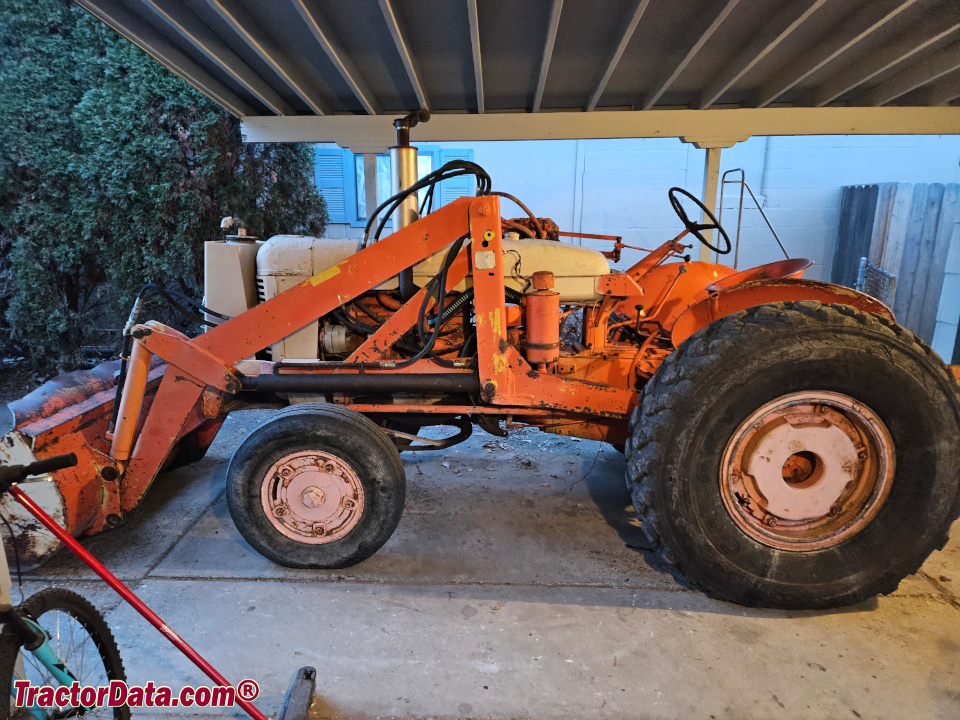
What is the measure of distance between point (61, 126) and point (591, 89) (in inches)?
220

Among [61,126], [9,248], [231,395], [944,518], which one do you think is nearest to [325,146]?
[61,126]

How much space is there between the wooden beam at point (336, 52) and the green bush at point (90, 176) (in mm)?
2478

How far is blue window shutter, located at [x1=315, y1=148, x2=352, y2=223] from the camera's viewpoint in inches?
350

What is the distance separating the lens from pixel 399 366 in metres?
2.75

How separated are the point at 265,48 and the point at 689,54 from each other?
2.96 meters

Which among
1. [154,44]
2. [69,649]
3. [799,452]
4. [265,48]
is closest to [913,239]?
[799,452]

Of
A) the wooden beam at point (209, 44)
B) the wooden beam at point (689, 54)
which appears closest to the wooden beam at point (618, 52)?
the wooden beam at point (689, 54)

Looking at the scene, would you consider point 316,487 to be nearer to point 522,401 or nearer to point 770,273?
point 522,401

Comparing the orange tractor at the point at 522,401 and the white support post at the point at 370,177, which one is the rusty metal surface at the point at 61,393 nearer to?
the orange tractor at the point at 522,401

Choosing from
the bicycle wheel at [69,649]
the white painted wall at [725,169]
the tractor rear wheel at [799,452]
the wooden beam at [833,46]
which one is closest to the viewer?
the bicycle wheel at [69,649]

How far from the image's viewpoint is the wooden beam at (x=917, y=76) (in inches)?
161

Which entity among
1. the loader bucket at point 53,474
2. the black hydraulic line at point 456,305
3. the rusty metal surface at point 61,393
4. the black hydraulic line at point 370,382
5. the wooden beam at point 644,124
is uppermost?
the wooden beam at point 644,124

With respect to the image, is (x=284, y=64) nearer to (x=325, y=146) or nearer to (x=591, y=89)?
(x=591, y=89)

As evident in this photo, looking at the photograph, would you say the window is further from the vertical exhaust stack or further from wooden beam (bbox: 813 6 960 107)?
the vertical exhaust stack
